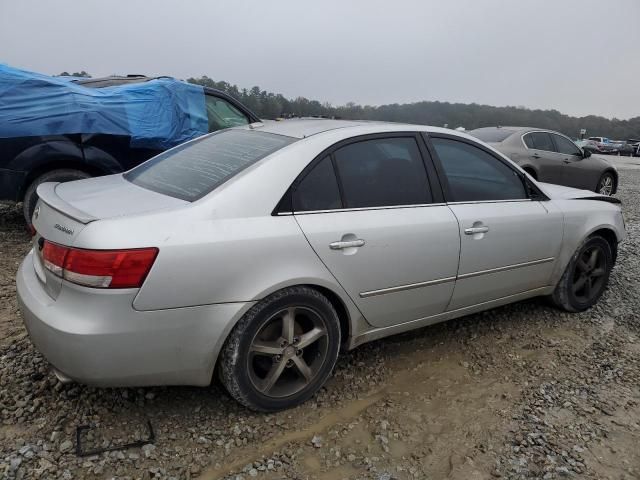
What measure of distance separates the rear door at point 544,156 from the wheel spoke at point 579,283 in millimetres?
5088

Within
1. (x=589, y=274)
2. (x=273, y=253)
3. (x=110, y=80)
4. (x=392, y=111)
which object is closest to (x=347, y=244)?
(x=273, y=253)

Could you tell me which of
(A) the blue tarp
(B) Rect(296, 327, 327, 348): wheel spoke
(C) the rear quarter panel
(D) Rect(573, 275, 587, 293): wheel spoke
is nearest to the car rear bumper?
(B) Rect(296, 327, 327, 348): wheel spoke

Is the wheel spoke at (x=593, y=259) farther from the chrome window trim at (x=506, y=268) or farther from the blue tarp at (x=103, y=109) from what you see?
the blue tarp at (x=103, y=109)

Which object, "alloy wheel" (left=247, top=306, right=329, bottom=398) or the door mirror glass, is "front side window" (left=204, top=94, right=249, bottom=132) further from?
the door mirror glass

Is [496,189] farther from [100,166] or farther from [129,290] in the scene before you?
[100,166]

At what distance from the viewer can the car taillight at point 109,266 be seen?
206cm

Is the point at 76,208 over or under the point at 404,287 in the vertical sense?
over

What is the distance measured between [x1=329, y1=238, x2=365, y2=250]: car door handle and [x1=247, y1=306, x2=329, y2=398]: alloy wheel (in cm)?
35

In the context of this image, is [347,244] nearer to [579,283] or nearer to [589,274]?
[579,283]

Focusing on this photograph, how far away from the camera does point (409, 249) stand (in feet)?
9.36

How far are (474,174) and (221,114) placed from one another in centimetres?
431

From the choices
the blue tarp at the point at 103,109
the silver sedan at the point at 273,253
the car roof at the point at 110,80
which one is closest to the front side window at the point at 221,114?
the blue tarp at the point at 103,109

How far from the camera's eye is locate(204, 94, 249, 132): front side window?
21.7ft

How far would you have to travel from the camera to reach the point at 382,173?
2.96 meters
